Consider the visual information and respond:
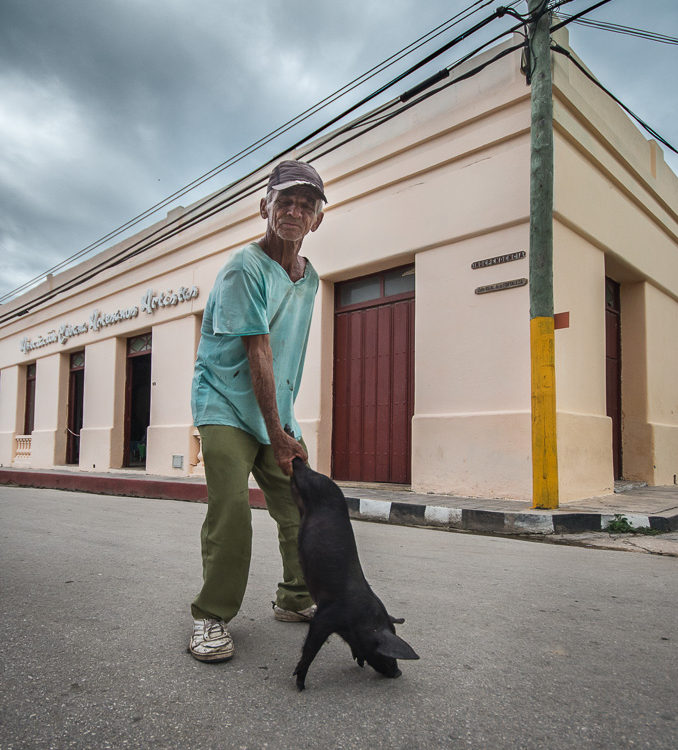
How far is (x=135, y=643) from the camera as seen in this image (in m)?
2.20

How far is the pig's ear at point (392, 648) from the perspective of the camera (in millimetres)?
1729

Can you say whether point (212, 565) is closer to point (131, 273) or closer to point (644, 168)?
point (644, 168)

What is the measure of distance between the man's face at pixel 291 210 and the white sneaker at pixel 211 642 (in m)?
1.39

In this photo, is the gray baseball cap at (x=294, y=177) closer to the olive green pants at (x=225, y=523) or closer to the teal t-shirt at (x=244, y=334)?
the teal t-shirt at (x=244, y=334)

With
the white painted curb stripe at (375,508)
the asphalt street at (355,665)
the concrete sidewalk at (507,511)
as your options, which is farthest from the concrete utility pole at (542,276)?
the asphalt street at (355,665)

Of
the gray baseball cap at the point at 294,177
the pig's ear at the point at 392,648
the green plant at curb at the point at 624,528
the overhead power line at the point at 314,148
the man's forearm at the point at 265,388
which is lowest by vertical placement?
the green plant at curb at the point at 624,528

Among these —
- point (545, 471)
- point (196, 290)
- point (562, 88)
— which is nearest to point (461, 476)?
point (545, 471)

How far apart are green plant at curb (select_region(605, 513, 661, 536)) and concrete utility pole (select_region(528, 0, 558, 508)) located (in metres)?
0.65

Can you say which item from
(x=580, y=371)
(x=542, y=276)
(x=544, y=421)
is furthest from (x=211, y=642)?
(x=580, y=371)

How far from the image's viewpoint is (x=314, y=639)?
1.78 metres

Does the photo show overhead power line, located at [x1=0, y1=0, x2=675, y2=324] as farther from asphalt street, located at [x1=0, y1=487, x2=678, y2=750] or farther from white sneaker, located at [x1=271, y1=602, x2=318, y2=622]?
white sneaker, located at [x1=271, y1=602, x2=318, y2=622]

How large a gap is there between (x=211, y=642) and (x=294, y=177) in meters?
1.63

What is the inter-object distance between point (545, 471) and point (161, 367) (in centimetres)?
851

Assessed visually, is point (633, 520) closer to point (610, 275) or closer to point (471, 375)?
point (471, 375)
